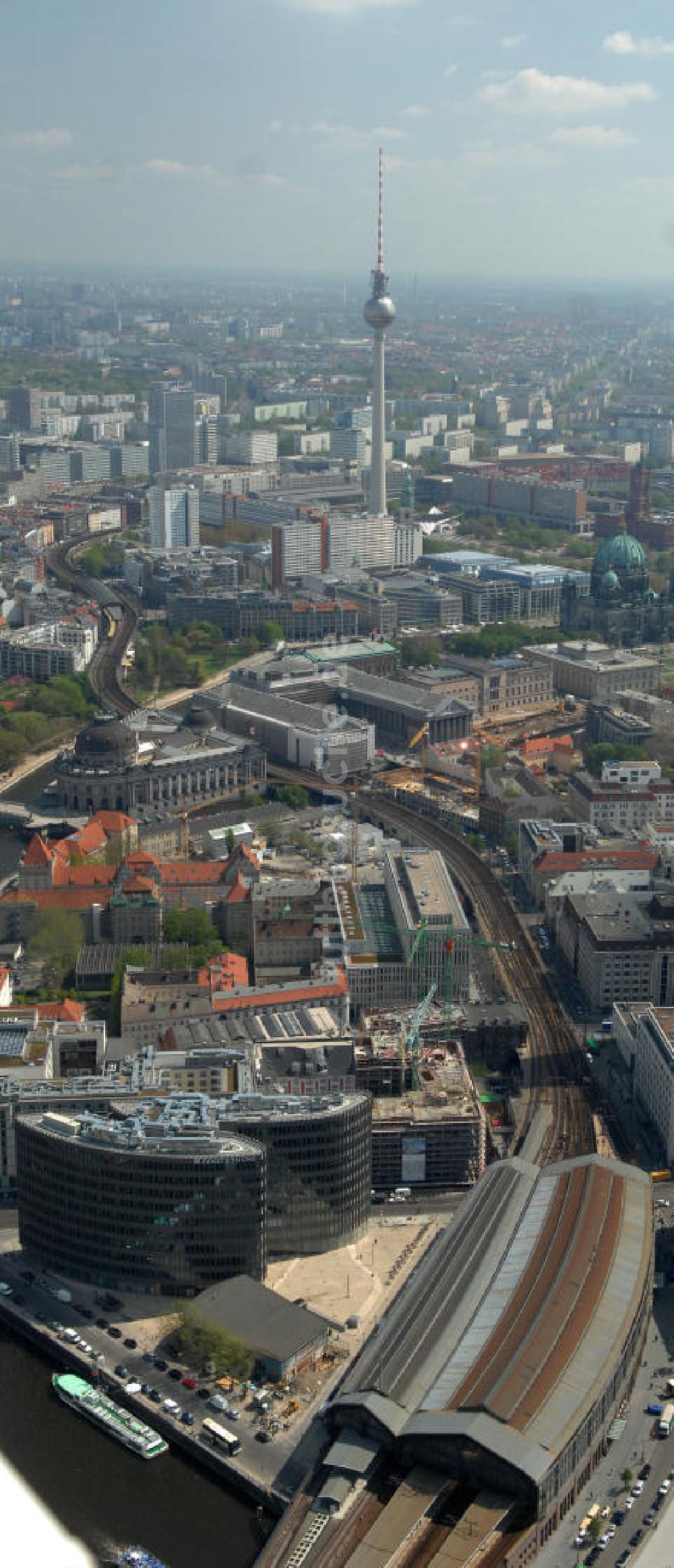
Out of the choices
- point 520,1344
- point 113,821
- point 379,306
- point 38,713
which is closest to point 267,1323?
point 520,1344

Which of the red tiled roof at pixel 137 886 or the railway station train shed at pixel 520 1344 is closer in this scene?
the railway station train shed at pixel 520 1344

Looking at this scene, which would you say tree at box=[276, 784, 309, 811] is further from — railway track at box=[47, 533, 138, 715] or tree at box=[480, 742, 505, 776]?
railway track at box=[47, 533, 138, 715]

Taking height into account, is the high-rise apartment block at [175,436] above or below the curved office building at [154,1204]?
above

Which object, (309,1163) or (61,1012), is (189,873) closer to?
(61,1012)

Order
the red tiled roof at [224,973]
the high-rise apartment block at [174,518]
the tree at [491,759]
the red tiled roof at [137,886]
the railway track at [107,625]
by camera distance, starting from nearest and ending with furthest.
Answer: the red tiled roof at [224,973]
the red tiled roof at [137,886]
the tree at [491,759]
the railway track at [107,625]
the high-rise apartment block at [174,518]

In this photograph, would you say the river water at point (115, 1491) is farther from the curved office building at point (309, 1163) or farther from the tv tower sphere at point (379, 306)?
the tv tower sphere at point (379, 306)

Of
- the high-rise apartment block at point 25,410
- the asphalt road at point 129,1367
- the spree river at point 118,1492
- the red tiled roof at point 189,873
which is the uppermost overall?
the high-rise apartment block at point 25,410

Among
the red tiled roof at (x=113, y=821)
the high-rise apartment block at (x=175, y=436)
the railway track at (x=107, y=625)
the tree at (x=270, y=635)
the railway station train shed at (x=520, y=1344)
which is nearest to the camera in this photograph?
the railway station train shed at (x=520, y=1344)

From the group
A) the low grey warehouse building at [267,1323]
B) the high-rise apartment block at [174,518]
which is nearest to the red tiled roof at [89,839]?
the low grey warehouse building at [267,1323]
